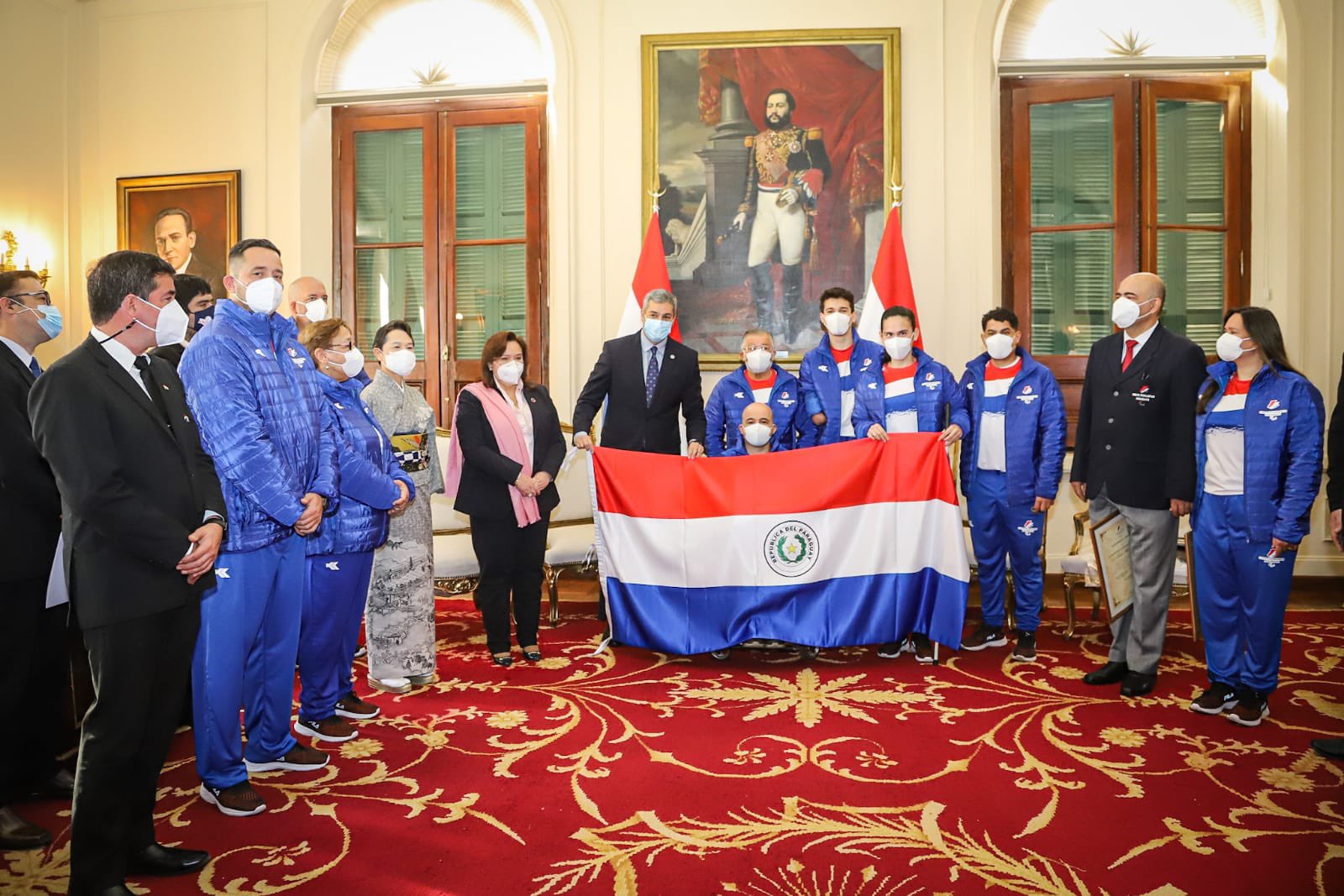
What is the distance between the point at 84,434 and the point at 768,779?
2041 mm

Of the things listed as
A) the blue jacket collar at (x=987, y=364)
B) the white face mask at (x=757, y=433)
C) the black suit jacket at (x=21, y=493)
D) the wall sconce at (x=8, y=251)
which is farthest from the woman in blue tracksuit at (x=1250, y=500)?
the wall sconce at (x=8, y=251)

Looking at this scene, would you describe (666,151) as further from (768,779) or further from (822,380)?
(768,779)

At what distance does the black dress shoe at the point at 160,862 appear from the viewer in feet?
7.02

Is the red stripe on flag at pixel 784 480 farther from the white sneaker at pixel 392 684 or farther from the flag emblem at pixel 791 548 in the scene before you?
the white sneaker at pixel 392 684

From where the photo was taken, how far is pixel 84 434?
1885 mm

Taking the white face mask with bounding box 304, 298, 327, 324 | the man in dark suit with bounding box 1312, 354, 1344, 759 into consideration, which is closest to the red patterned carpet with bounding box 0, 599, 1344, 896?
the man in dark suit with bounding box 1312, 354, 1344, 759

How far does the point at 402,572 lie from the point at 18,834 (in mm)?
1585

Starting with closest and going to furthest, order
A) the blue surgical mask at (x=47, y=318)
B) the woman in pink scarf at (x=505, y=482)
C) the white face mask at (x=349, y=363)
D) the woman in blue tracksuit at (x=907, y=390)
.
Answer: the blue surgical mask at (x=47, y=318)
the white face mask at (x=349, y=363)
the woman in pink scarf at (x=505, y=482)
the woman in blue tracksuit at (x=907, y=390)

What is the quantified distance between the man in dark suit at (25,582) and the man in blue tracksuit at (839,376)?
3142 mm

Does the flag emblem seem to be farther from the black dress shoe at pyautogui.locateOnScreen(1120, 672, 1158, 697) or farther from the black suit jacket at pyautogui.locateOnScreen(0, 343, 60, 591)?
the black suit jacket at pyautogui.locateOnScreen(0, 343, 60, 591)

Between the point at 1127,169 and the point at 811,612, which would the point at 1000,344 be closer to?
the point at 811,612

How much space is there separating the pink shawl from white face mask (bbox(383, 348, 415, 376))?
0.33 meters

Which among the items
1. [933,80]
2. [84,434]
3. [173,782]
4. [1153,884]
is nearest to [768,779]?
[1153,884]

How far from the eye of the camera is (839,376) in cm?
445
